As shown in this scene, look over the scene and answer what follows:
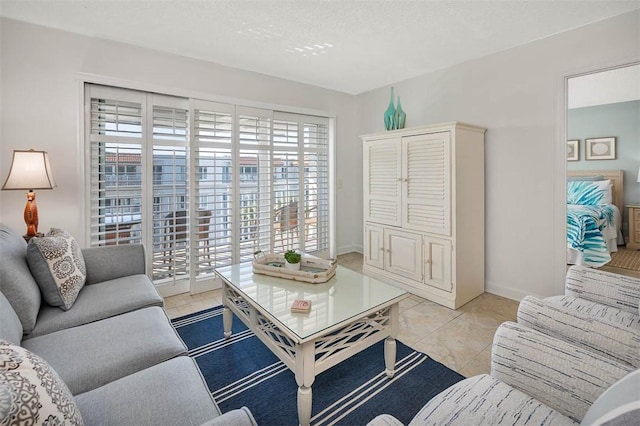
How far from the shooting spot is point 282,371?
74.4 inches

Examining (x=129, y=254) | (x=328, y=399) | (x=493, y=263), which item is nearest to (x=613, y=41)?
(x=493, y=263)

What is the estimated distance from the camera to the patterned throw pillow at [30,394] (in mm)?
581

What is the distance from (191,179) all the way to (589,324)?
3165 mm

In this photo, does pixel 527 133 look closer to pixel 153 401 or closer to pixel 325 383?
pixel 325 383

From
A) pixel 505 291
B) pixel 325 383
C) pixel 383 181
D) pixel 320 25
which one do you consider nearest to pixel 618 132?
pixel 505 291

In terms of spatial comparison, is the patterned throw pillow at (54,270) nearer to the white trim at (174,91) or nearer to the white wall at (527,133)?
the white trim at (174,91)

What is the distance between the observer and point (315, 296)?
183 cm

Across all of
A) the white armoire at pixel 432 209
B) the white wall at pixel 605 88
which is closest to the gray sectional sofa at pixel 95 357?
the white armoire at pixel 432 209

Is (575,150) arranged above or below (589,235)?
above

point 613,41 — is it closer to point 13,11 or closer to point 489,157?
point 489,157

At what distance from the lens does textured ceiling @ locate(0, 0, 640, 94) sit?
220cm

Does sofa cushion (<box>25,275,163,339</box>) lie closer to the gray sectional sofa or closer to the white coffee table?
the gray sectional sofa

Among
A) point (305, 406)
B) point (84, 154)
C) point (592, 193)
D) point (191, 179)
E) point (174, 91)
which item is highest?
point (174, 91)

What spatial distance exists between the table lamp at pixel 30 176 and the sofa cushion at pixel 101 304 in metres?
0.73
